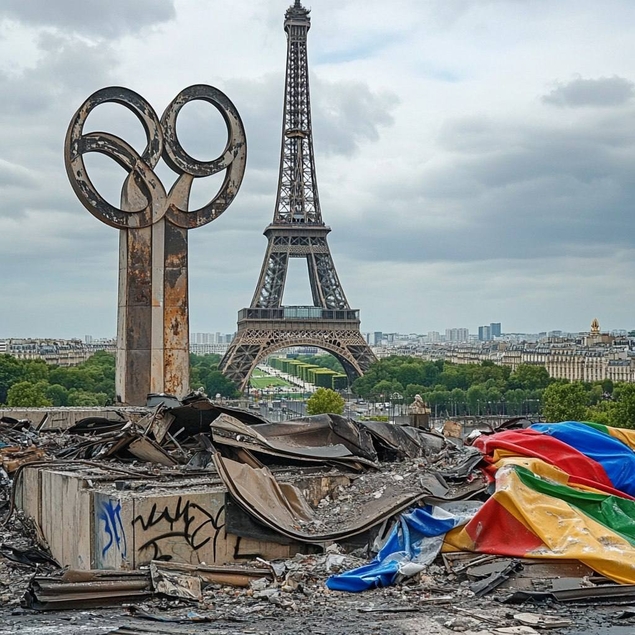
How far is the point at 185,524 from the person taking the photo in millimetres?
10656

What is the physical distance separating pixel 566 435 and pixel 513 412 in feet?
217

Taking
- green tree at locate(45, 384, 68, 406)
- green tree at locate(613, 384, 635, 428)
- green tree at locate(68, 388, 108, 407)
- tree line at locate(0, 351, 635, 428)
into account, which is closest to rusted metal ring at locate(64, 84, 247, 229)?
tree line at locate(0, 351, 635, 428)

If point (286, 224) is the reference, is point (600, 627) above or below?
below

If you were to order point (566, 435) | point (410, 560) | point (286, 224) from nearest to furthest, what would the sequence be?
1. point (410, 560)
2. point (566, 435)
3. point (286, 224)

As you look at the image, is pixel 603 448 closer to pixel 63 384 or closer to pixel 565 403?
pixel 565 403

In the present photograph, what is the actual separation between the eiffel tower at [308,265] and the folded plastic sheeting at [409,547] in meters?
54.0

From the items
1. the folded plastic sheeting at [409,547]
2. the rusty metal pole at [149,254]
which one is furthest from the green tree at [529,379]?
the folded plastic sheeting at [409,547]

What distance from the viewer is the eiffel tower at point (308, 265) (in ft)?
218

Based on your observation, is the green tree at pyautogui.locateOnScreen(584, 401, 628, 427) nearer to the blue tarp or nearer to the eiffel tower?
the eiffel tower

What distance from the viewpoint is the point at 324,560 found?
34.3 ft

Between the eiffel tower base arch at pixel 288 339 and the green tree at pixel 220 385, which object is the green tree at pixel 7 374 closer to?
the green tree at pixel 220 385

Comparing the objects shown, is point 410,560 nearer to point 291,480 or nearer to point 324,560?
point 324,560

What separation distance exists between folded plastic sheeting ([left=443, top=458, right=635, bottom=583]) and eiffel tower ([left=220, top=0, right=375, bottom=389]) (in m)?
54.1

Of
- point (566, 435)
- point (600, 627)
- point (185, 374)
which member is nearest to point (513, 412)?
point (185, 374)
